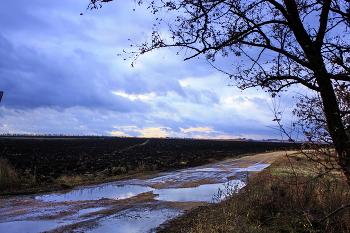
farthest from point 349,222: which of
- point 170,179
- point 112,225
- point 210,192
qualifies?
point 170,179

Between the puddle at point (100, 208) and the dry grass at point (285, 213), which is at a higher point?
the dry grass at point (285, 213)

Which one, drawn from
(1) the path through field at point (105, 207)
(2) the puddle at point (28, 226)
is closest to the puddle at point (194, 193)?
(1) the path through field at point (105, 207)

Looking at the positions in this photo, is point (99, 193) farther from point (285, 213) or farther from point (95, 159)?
point (95, 159)

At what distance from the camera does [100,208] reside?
8789 mm

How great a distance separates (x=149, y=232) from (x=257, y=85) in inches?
168

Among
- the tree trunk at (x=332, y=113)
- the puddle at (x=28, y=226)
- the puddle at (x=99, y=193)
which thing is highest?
the tree trunk at (x=332, y=113)

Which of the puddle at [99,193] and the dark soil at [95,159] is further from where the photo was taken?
the dark soil at [95,159]

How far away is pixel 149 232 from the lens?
648 cm

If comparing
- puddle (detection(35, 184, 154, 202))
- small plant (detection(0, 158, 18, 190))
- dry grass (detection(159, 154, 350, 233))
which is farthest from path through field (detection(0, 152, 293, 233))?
small plant (detection(0, 158, 18, 190))

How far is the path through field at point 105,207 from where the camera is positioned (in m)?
6.93

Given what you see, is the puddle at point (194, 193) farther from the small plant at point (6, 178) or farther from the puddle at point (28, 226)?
the small plant at point (6, 178)

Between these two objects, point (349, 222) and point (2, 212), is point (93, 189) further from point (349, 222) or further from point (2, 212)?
point (349, 222)

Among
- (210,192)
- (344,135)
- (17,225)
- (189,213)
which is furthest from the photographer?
(210,192)

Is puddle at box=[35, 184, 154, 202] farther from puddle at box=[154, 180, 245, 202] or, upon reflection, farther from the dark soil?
the dark soil
